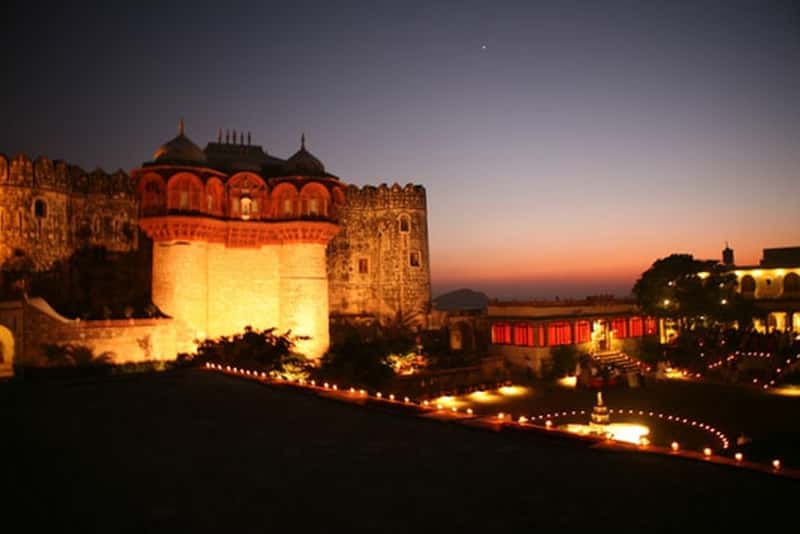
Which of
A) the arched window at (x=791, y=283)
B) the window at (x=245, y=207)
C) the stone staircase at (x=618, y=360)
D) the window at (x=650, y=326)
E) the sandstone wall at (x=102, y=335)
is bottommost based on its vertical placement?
the stone staircase at (x=618, y=360)

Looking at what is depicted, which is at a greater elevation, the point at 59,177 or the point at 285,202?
the point at 59,177

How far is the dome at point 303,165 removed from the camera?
2498 cm

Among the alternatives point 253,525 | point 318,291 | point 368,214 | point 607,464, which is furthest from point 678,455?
point 368,214

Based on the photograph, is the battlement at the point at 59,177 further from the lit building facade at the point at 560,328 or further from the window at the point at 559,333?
the window at the point at 559,333

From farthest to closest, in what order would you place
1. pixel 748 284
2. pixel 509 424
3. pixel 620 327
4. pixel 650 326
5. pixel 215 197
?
1. pixel 748 284
2. pixel 650 326
3. pixel 620 327
4. pixel 215 197
5. pixel 509 424

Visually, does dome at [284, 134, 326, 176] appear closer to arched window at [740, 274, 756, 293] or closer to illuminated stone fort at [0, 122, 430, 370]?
illuminated stone fort at [0, 122, 430, 370]

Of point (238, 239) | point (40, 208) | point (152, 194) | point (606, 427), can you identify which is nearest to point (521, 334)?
point (606, 427)

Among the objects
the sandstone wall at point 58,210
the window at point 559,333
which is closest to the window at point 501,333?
the window at point 559,333

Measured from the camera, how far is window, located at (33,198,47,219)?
25453 mm

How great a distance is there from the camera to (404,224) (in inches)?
1391

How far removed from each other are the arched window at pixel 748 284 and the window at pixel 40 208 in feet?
134

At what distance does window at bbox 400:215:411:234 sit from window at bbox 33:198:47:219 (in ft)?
60.1

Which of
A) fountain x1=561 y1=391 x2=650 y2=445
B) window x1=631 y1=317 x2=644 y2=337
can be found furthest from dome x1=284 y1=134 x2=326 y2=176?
window x1=631 y1=317 x2=644 y2=337

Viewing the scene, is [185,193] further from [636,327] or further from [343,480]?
[636,327]
